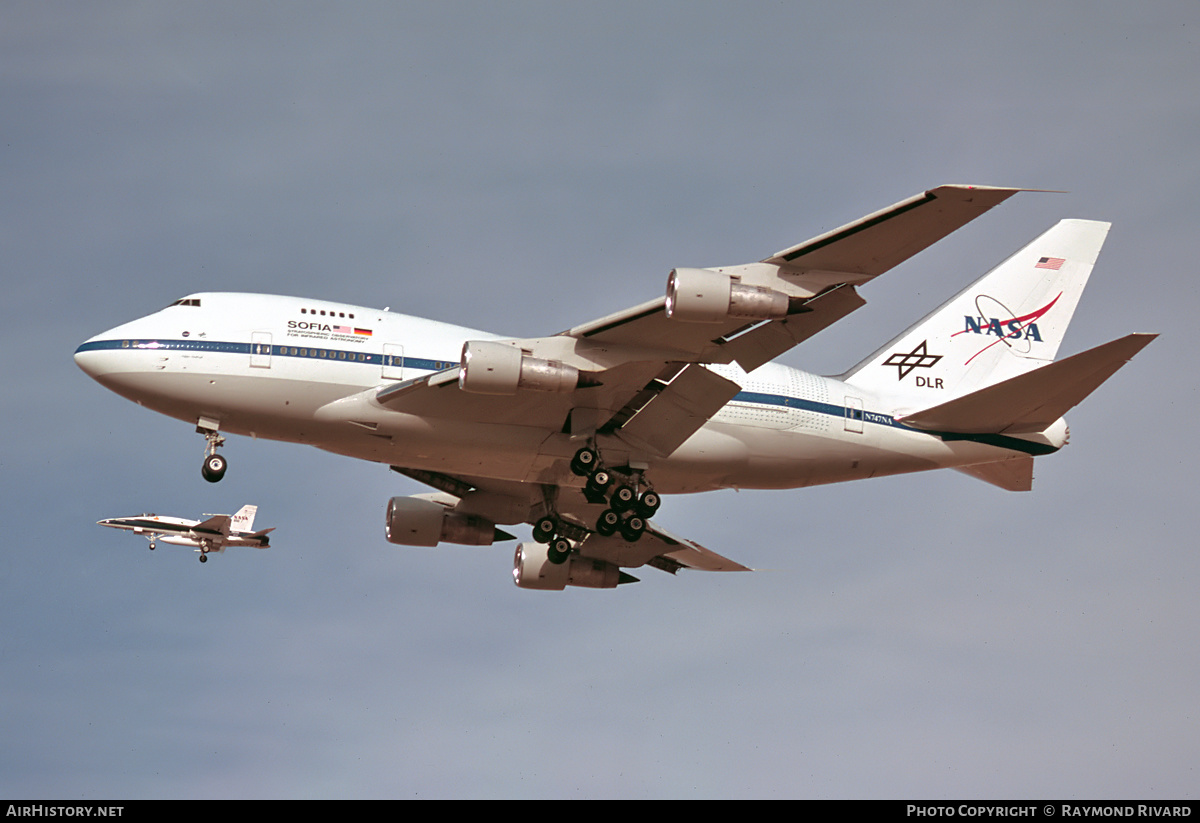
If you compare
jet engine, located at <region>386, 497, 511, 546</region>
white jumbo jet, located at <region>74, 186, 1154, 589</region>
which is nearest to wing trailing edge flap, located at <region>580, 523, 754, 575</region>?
white jumbo jet, located at <region>74, 186, 1154, 589</region>

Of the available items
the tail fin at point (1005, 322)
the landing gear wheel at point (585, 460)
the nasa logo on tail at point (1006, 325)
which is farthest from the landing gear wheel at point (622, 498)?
the nasa logo on tail at point (1006, 325)

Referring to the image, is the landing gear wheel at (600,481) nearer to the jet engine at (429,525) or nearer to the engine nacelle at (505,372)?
the engine nacelle at (505,372)

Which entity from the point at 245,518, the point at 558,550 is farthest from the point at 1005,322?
the point at 245,518

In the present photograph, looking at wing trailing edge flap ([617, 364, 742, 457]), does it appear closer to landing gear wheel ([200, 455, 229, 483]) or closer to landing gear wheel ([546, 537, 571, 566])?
landing gear wheel ([546, 537, 571, 566])

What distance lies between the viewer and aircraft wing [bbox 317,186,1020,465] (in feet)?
97.7

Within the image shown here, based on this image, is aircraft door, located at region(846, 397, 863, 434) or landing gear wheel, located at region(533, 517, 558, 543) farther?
landing gear wheel, located at region(533, 517, 558, 543)

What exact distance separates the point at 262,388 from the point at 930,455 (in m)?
19.9

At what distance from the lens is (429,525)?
1650 inches

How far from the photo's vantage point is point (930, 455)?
38.8m

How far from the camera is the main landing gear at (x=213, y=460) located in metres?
34.9

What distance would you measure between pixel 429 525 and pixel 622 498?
854cm

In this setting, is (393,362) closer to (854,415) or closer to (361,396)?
(361,396)

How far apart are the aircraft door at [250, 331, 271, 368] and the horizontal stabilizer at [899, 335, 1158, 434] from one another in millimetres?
19028
